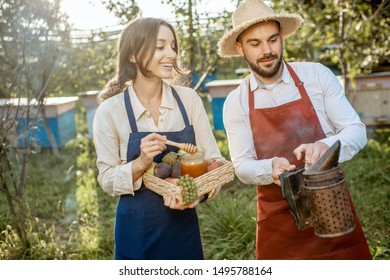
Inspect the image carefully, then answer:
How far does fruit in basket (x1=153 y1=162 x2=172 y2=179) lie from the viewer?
158 centimetres

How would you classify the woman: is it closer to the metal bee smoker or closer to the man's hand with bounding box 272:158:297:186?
the man's hand with bounding box 272:158:297:186

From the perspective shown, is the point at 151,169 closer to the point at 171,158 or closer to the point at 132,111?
the point at 171,158

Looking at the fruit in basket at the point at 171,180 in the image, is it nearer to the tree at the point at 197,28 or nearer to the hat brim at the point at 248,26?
the hat brim at the point at 248,26

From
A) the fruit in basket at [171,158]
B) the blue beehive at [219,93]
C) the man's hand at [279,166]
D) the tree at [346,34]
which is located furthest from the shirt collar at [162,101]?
the blue beehive at [219,93]

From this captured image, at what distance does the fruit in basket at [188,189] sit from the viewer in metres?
1.47

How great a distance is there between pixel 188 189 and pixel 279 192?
45cm

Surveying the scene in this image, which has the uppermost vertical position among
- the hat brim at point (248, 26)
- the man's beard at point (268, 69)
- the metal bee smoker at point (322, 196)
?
the hat brim at point (248, 26)

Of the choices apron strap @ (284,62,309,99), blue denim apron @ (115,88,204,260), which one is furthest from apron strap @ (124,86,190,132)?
apron strap @ (284,62,309,99)

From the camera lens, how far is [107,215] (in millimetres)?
3203

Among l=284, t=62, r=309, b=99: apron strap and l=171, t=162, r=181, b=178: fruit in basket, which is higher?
l=284, t=62, r=309, b=99: apron strap

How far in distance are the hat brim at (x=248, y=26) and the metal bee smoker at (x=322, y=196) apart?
61 cm

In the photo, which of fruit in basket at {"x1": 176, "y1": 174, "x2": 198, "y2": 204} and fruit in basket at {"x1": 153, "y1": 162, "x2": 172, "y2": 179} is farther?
fruit in basket at {"x1": 153, "y1": 162, "x2": 172, "y2": 179}

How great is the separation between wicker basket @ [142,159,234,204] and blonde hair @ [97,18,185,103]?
1.21ft
